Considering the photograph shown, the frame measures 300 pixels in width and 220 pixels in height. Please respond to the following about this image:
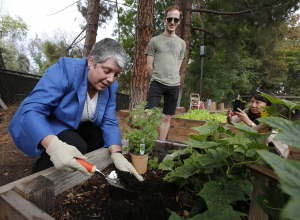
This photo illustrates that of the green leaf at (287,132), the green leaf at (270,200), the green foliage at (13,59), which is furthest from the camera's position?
the green foliage at (13,59)

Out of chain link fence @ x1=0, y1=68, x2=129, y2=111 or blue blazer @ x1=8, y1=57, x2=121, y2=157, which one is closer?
blue blazer @ x1=8, y1=57, x2=121, y2=157

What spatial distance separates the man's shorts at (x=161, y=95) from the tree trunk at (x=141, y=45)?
110 centimetres

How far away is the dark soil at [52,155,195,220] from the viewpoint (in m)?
0.91

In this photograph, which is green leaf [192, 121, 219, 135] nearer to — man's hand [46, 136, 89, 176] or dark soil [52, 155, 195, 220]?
dark soil [52, 155, 195, 220]

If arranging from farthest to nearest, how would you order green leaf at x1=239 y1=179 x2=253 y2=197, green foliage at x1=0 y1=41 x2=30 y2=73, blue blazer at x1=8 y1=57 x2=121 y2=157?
green foliage at x1=0 y1=41 x2=30 y2=73, blue blazer at x1=8 y1=57 x2=121 y2=157, green leaf at x1=239 y1=179 x2=253 y2=197

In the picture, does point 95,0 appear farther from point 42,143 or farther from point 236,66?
point 236,66

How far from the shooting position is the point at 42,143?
3.73 feet

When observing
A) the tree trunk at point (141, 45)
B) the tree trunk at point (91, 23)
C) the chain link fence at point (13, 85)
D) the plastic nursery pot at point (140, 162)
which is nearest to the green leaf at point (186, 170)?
the plastic nursery pot at point (140, 162)

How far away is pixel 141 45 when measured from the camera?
349cm

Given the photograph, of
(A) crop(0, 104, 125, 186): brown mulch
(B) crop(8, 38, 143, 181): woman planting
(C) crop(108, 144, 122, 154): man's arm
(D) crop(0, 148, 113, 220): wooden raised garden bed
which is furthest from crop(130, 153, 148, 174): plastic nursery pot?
(A) crop(0, 104, 125, 186): brown mulch

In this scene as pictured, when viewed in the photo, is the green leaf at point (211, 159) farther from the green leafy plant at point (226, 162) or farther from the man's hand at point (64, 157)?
the man's hand at point (64, 157)

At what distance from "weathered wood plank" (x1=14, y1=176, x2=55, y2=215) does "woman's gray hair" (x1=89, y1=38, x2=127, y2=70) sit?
87 centimetres

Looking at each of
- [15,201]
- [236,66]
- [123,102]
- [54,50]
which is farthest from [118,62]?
[236,66]

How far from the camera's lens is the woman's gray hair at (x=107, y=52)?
1.30m
